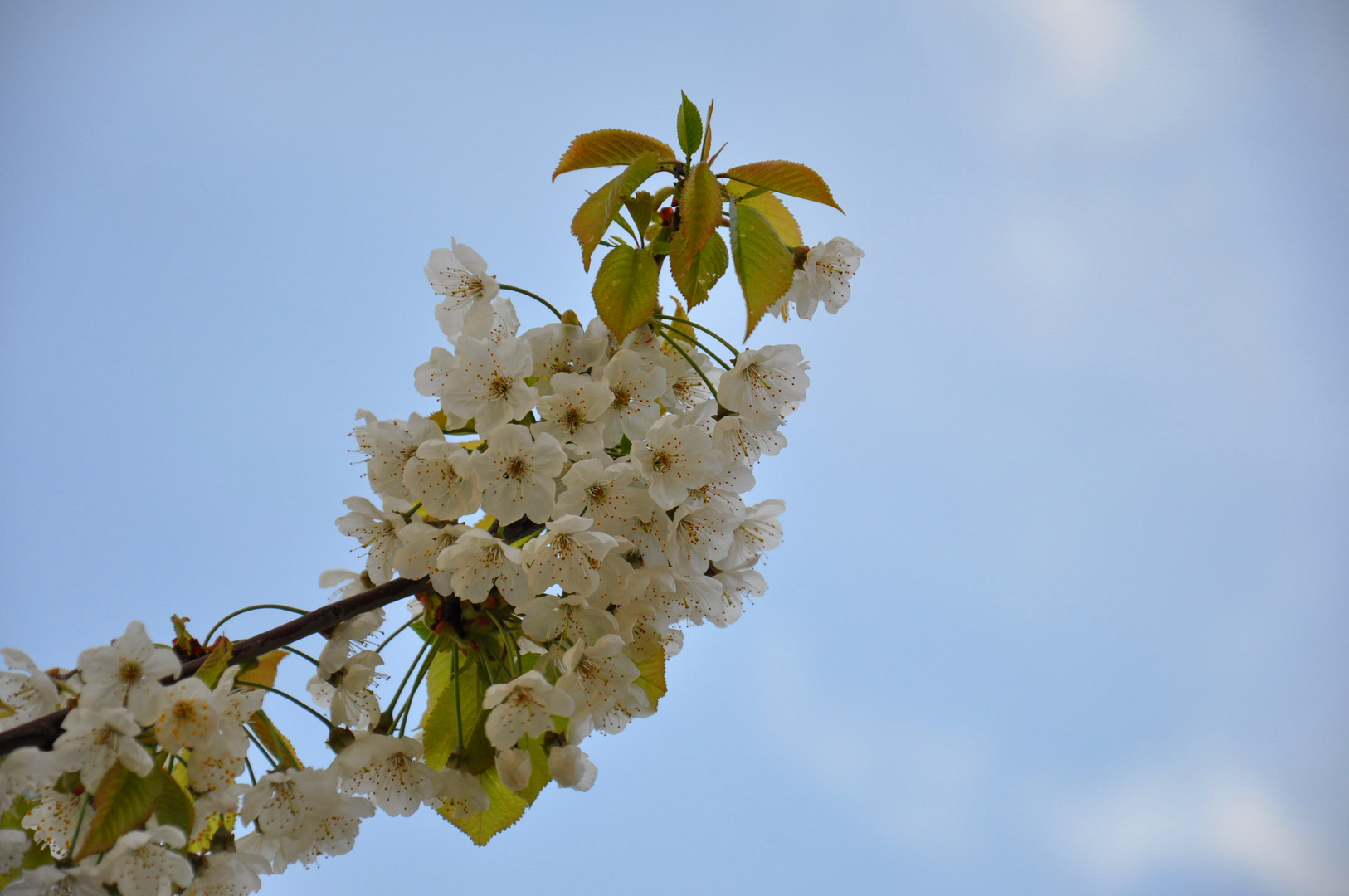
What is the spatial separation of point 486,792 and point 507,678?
169 mm

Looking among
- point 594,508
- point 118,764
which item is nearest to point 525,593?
point 594,508

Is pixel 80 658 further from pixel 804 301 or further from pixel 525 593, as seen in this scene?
pixel 804 301

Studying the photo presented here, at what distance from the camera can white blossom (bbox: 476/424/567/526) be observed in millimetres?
1039

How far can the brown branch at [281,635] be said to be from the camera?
919mm

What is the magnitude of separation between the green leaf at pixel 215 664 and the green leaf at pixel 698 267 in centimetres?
71

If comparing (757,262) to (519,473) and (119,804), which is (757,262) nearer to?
(519,473)

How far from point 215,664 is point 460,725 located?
0.33 meters

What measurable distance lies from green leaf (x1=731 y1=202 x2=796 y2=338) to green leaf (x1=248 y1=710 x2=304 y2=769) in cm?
86

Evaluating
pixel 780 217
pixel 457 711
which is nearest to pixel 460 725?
pixel 457 711

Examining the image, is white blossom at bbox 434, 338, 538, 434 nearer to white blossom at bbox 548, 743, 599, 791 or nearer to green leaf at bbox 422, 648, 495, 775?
green leaf at bbox 422, 648, 495, 775

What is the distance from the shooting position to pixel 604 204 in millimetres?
1129

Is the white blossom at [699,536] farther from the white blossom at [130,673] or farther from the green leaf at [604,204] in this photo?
the white blossom at [130,673]

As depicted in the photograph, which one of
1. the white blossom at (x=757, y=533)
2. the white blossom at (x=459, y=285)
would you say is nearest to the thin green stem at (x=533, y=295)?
the white blossom at (x=459, y=285)

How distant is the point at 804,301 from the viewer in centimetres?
135
